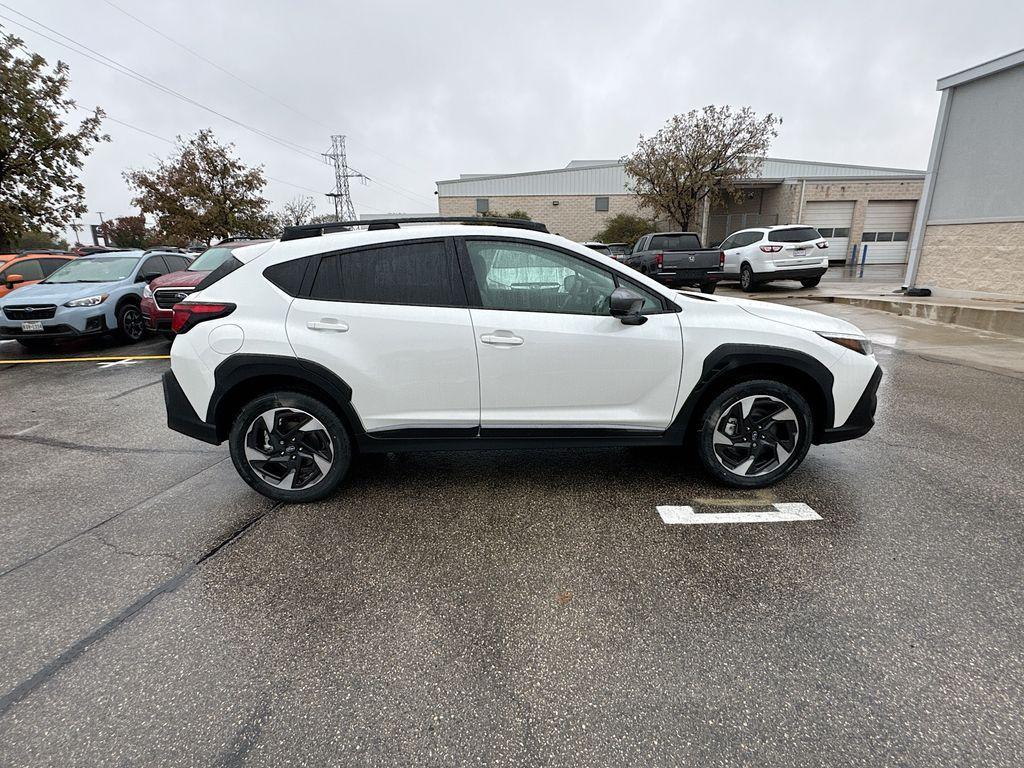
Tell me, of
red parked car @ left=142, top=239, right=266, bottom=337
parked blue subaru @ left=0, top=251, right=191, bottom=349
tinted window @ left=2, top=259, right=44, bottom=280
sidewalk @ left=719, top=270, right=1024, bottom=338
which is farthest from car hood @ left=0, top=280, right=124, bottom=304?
sidewalk @ left=719, top=270, right=1024, bottom=338

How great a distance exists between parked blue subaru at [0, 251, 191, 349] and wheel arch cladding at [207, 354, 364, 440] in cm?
745

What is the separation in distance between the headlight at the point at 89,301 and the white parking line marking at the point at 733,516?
993cm

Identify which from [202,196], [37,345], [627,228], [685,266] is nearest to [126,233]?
[202,196]

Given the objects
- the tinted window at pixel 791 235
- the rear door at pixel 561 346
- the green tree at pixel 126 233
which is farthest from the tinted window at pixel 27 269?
the green tree at pixel 126 233

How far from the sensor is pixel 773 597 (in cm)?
242

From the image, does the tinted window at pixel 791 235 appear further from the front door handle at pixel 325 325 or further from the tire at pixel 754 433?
the front door handle at pixel 325 325

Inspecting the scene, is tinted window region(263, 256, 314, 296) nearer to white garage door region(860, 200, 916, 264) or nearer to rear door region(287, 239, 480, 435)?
rear door region(287, 239, 480, 435)

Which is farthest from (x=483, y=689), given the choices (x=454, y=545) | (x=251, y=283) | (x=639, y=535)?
(x=251, y=283)

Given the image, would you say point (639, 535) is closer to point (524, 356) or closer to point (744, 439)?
point (744, 439)

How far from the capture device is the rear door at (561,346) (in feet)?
10.2

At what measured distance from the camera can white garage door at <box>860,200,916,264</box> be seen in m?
27.9

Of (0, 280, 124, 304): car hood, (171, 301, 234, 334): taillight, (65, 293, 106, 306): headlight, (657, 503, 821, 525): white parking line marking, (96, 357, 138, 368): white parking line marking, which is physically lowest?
(657, 503, 821, 525): white parking line marking

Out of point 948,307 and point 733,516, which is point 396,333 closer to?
point 733,516

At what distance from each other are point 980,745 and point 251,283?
13.1ft
